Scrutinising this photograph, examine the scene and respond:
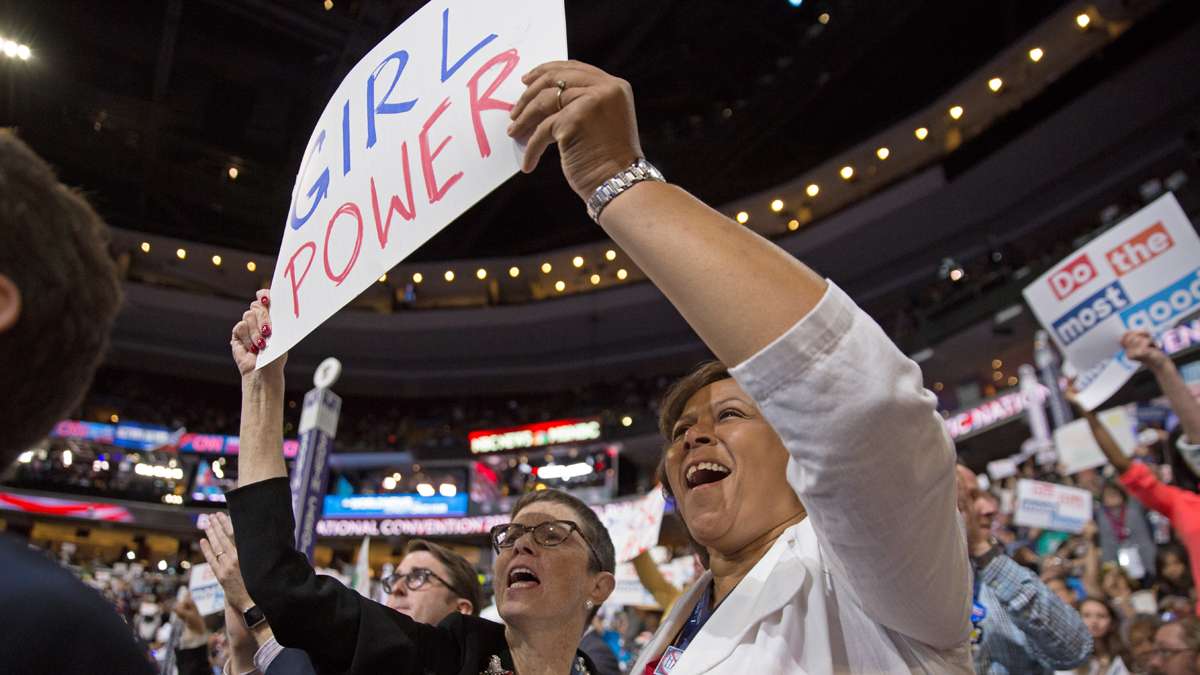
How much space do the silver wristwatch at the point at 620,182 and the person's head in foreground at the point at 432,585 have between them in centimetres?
195

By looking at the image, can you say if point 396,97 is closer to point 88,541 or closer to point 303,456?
point 303,456

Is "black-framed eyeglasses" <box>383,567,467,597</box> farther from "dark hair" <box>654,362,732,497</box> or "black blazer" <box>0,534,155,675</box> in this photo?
"black blazer" <box>0,534,155,675</box>

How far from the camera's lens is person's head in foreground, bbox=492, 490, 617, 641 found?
6.03ft

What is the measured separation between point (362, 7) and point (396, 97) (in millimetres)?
15496

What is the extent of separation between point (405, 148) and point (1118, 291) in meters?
3.47

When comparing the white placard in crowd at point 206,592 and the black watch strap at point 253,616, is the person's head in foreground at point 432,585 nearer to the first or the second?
the black watch strap at point 253,616

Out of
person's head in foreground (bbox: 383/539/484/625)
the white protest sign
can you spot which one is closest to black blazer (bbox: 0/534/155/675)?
person's head in foreground (bbox: 383/539/484/625)

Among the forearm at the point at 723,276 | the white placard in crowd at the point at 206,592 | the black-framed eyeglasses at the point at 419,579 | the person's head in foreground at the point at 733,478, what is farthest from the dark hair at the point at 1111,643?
the white placard in crowd at the point at 206,592

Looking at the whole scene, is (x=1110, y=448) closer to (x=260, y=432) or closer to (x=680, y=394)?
(x=680, y=394)

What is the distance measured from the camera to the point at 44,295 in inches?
24.6

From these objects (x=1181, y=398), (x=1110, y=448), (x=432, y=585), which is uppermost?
(x=1181, y=398)

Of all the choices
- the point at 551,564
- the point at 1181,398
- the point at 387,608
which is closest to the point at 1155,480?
the point at 1181,398

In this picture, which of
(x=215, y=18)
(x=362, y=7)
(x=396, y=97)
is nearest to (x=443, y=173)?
(x=396, y=97)

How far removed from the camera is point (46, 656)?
0.54 meters
